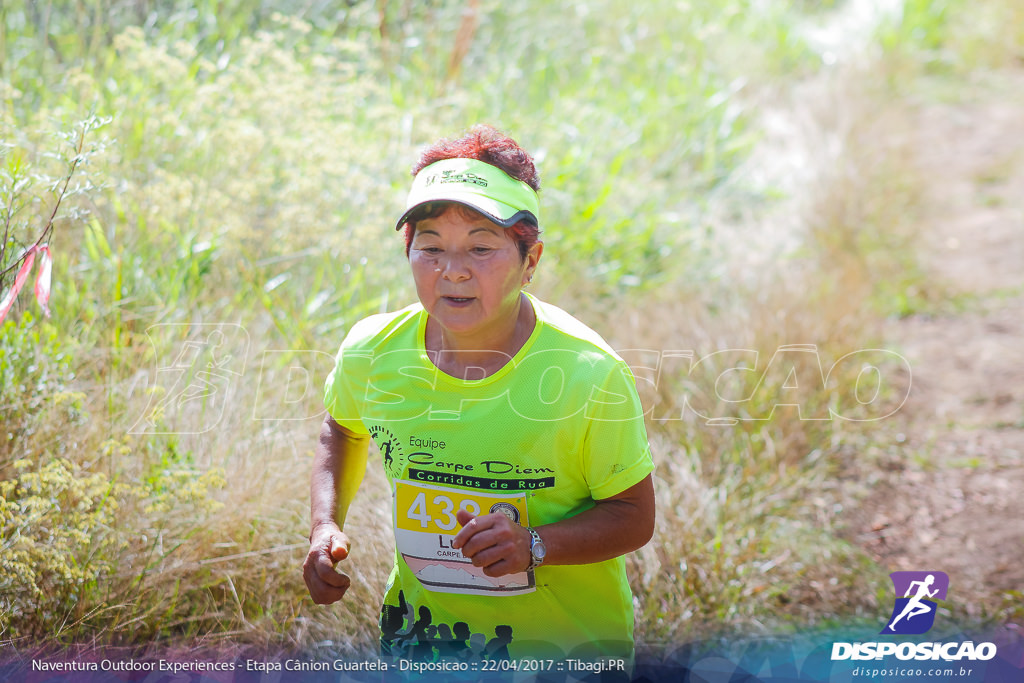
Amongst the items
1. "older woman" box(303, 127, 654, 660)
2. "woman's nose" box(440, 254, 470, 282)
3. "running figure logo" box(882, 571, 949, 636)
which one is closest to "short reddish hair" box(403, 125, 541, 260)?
"older woman" box(303, 127, 654, 660)

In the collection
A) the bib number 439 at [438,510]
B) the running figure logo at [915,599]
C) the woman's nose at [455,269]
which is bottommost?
the running figure logo at [915,599]

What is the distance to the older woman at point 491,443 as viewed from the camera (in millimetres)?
1942

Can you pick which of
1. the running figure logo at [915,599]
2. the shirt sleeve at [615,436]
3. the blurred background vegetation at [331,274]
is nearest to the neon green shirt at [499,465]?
the shirt sleeve at [615,436]

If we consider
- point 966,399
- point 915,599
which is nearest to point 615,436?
point 915,599

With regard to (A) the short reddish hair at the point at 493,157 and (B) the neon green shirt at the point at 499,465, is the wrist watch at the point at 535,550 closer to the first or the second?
(B) the neon green shirt at the point at 499,465

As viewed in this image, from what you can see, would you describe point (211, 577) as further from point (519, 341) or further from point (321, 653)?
point (519, 341)

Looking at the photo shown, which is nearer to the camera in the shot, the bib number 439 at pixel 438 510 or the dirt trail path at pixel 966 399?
the bib number 439 at pixel 438 510

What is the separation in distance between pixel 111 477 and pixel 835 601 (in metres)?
2.37

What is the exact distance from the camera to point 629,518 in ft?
6.53

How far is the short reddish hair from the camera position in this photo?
2.02 m

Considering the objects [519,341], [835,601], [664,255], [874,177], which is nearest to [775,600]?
[835,601]

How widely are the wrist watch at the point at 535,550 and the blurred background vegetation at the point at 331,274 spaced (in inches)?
39.2

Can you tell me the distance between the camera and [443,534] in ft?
6.79

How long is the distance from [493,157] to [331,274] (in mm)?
2029
